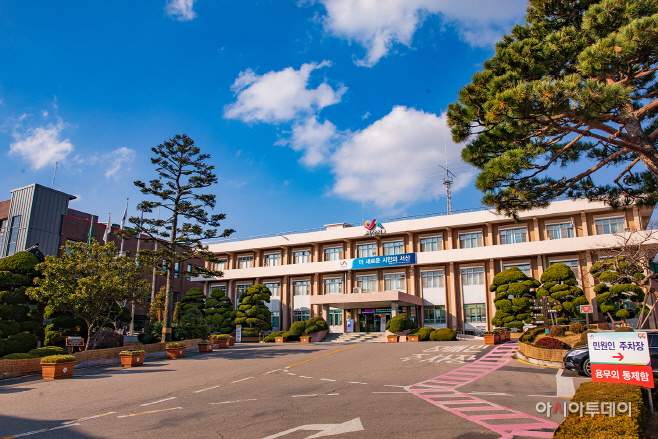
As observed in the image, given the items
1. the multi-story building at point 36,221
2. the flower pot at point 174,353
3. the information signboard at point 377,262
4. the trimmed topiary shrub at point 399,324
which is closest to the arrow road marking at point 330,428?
the flower pot at point 174,353

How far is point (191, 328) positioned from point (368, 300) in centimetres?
1665

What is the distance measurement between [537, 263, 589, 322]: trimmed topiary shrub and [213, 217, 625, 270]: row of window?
22.0ft

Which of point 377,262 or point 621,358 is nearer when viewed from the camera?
point 621,358

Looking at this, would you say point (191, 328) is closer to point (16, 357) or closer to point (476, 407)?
point (16, 357)

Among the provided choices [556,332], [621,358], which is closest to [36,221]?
[556,332]

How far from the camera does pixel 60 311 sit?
21953mm

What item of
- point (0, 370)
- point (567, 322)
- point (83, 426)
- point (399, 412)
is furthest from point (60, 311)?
point (567, 322)

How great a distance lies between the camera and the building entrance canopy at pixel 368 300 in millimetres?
37688

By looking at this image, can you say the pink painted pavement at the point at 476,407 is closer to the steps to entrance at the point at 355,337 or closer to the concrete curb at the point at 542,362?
the concrete curb at the point at 542,362

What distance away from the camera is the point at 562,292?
29.8 metres

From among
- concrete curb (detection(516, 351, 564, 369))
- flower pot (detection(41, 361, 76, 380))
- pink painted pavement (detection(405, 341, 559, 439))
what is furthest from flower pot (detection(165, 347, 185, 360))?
concrete curb (detection(516, 351, 564, 369))

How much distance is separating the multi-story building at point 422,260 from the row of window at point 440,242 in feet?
0.27

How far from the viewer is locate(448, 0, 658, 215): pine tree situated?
9.05 meters

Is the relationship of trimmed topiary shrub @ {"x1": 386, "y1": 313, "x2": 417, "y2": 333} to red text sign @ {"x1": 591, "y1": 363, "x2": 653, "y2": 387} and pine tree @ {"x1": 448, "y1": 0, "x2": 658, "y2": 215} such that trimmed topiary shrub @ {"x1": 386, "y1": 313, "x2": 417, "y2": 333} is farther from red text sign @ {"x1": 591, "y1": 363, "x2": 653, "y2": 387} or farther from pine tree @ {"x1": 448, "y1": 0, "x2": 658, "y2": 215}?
red text sign @ {"x1": 591, "y1": 363, "x2": 653, "y2": 387}
